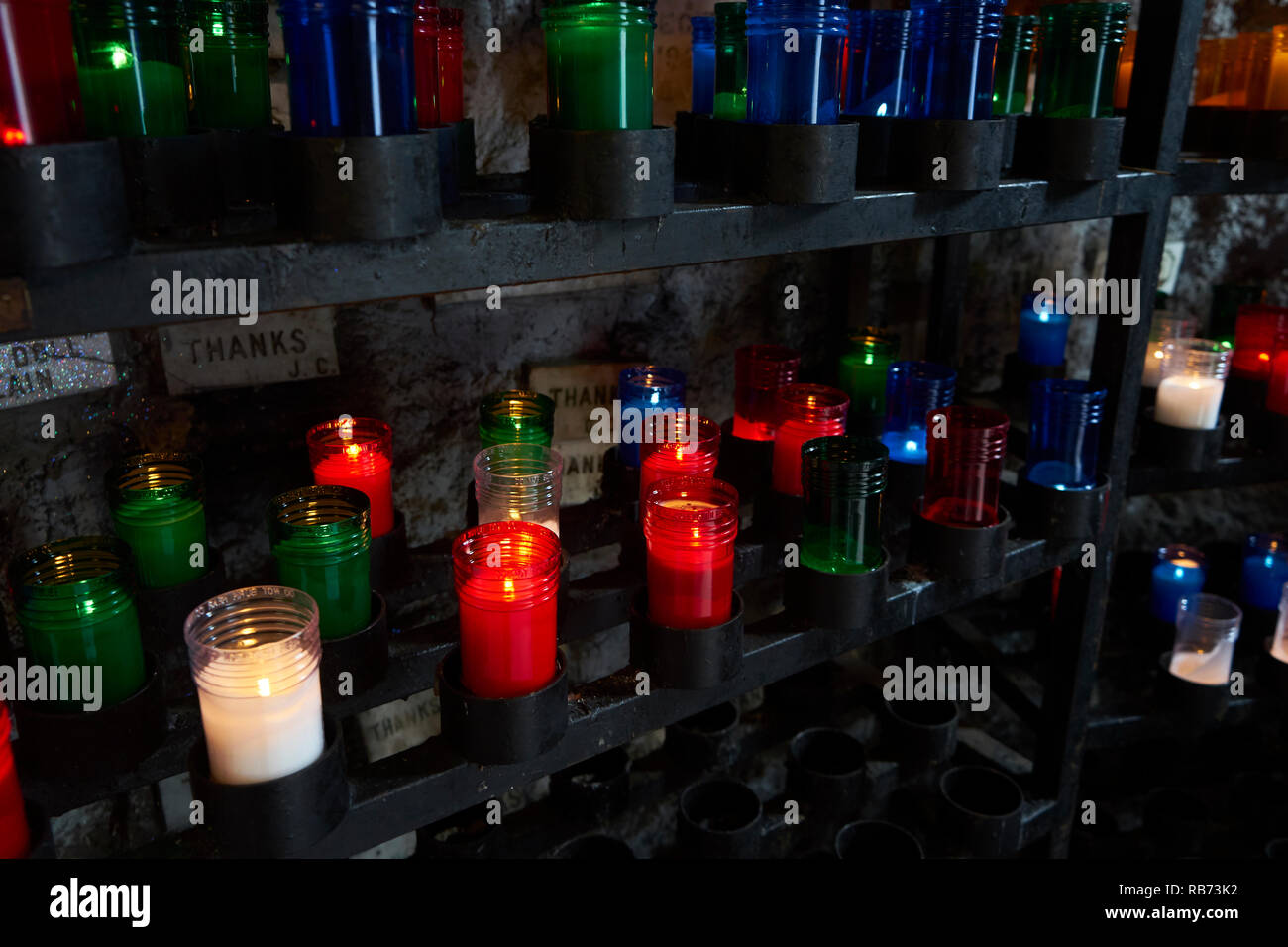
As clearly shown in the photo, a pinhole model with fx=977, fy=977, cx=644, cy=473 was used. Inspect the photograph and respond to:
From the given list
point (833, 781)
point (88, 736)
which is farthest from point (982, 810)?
point (88, 736)

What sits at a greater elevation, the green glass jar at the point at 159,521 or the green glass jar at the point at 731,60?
the green glass jar at the point at 731,60

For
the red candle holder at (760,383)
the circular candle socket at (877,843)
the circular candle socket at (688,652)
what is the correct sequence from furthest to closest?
the circular candle socket at (877,843) → the red candle holder at (760,383) → the circular candle socket at (688,652)

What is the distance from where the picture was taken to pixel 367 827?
1.00 metres

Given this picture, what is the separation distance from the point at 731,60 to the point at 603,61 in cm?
37

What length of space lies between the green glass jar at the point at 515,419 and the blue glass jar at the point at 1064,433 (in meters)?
0.77

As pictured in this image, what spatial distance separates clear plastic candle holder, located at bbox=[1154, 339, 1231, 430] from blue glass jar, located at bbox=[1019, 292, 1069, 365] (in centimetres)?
21

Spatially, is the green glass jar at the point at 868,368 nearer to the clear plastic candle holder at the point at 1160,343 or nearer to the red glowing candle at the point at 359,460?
the clear plastic candle holder at the point at 1160,343

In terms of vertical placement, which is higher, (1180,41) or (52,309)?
(1180,41)

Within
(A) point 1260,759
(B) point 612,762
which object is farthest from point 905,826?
(A) point 1260,759

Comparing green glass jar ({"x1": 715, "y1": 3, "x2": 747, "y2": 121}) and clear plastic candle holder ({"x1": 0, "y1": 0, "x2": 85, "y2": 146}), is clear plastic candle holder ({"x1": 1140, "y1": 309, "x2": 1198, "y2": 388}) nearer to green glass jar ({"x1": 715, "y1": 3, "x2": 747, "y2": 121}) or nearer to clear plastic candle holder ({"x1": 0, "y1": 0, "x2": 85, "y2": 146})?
green glass jar ({"x1": 715, "y1": 3, "x2": 747, "y2": 121})

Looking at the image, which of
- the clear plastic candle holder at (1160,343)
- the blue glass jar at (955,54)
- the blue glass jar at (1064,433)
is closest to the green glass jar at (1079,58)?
the blue glass jar at (955,54)

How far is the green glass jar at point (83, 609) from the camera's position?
928 mm

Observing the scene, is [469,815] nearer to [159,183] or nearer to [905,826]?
[905,826]

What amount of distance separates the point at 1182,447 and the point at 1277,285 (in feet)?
3.30
